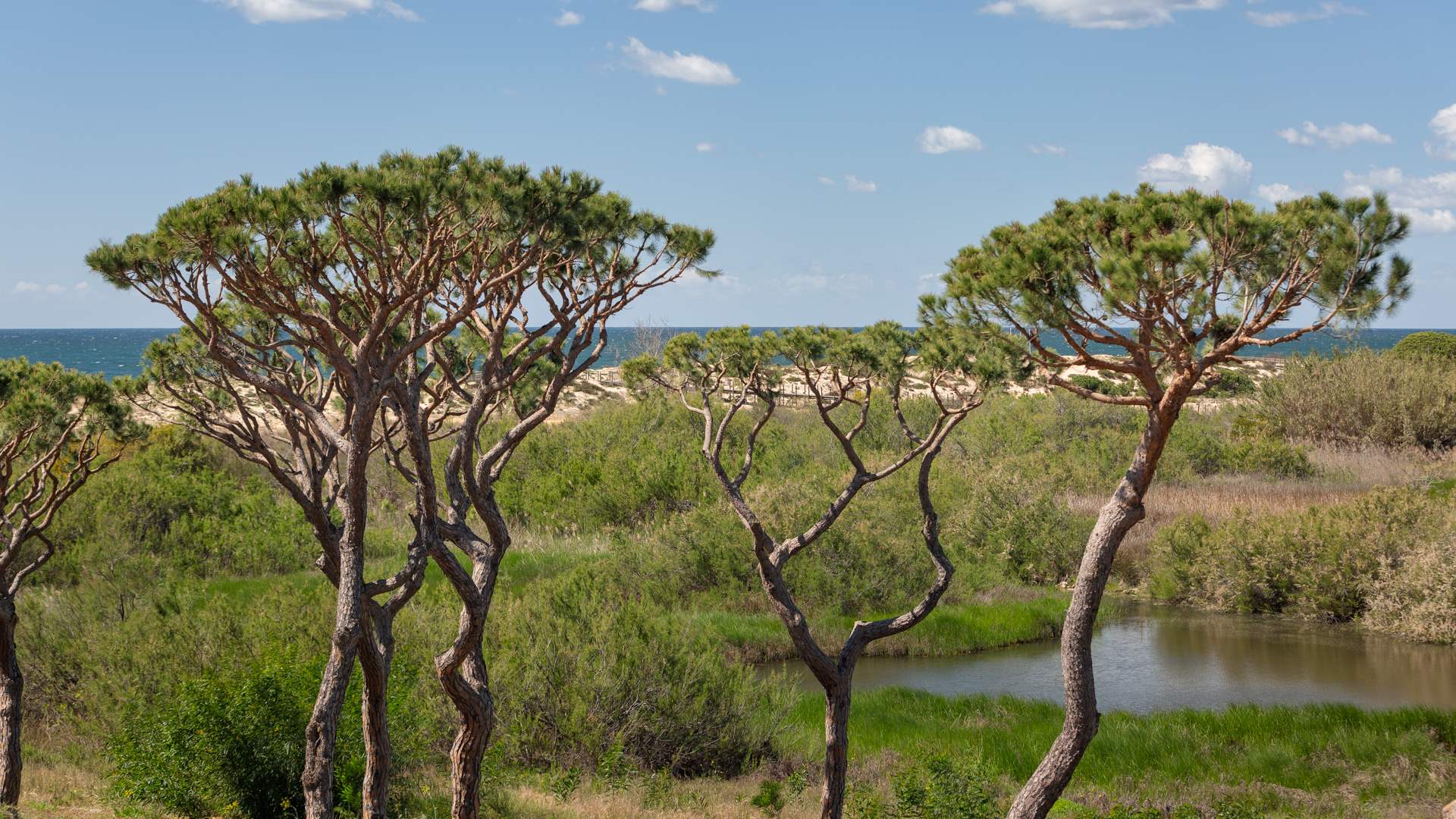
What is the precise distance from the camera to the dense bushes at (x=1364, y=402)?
29531 mm

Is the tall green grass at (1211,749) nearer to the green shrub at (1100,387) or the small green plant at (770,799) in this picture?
the small green plant at (770,799)

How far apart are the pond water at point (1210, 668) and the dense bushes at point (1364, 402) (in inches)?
491

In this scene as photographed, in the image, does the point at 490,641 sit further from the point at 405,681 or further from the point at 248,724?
the point at 248,724

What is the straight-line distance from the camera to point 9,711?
30.4 feet

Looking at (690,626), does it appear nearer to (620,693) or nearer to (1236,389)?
(620,693)

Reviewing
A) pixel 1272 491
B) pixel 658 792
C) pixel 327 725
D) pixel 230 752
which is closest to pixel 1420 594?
pixel 1272 491

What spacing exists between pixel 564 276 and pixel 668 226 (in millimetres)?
976

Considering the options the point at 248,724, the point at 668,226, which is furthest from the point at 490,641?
the point at 668,226

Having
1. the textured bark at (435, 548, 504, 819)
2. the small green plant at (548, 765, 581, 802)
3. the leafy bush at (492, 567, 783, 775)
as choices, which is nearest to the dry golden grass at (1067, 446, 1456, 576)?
the leafy bush at (492, 567, 783, 775)

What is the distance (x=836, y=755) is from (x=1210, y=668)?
1042 cm

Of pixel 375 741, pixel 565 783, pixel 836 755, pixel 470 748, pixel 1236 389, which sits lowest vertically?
pixel 565 783

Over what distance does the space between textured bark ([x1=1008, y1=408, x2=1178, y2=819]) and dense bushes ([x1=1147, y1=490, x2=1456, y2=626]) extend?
1321cm

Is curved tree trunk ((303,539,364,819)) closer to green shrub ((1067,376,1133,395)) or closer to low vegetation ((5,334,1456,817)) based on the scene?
low vegetation ((5,334,1456,817))

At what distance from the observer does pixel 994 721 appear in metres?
13.7
